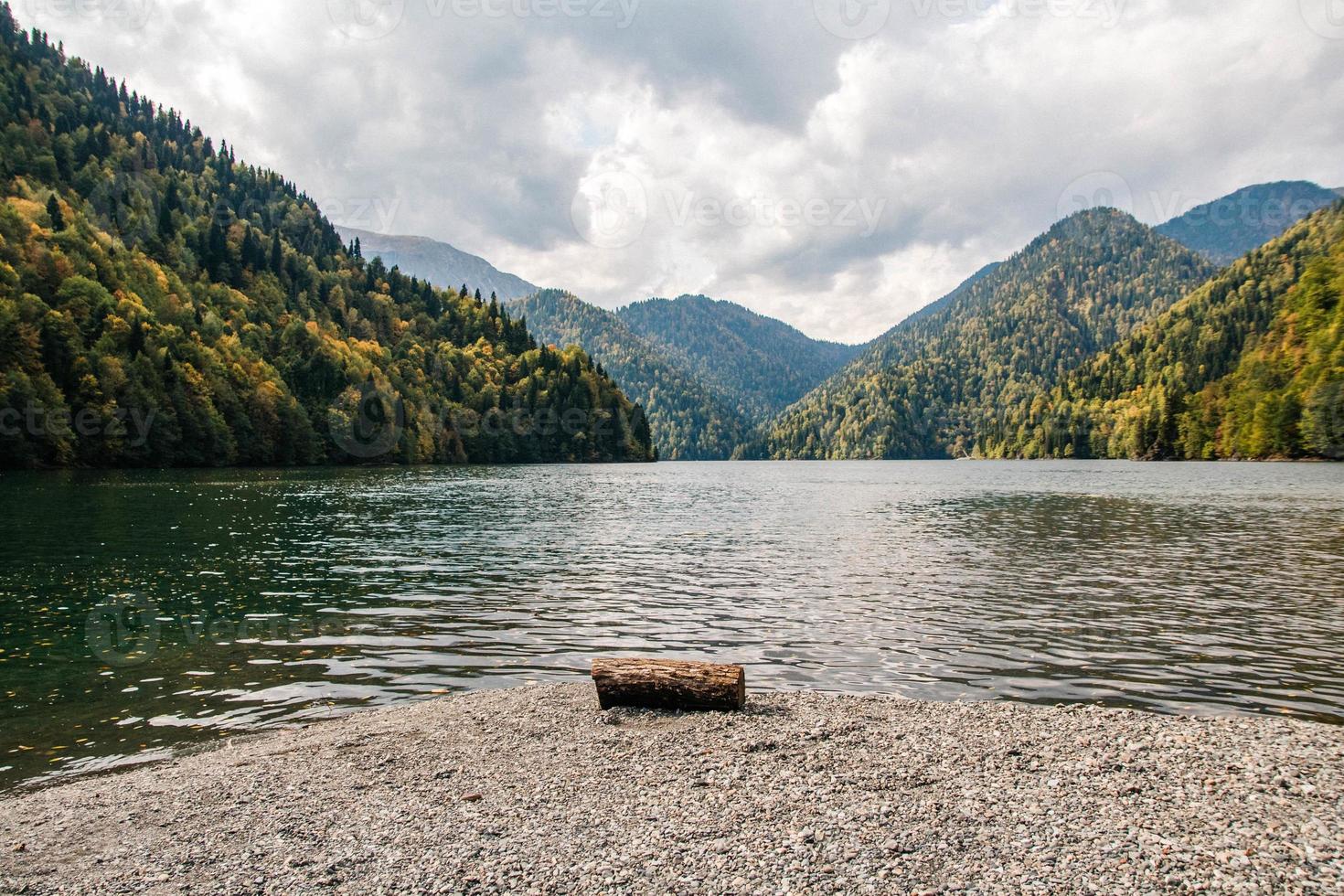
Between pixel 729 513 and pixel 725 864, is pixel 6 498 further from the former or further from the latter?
pixel 725 864

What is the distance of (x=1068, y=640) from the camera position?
22.8 metres

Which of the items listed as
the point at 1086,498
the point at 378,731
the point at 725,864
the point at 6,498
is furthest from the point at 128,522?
the point at 1086,498

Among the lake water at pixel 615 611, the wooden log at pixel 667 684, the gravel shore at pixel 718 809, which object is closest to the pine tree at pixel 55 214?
the lake water at pixel 615 611

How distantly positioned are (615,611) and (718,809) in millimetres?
17418

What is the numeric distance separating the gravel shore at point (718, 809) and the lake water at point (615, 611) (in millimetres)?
3245

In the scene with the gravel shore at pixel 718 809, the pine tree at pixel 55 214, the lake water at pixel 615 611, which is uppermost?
the pine tree at pixel 55 214

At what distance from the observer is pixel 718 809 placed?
10719 mm

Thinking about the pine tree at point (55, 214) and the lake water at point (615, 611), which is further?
the pine tree at point (55, 214)

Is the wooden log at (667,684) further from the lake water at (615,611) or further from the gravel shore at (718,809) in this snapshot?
the lake water at (615,611)

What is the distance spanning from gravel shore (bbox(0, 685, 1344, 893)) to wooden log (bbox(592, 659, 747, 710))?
23.6 inches

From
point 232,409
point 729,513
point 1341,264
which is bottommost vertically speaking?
point 729,513

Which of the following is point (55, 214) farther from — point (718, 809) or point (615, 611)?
point (718, 809)

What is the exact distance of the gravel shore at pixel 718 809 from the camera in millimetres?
8867

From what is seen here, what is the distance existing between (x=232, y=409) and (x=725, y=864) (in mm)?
162330
